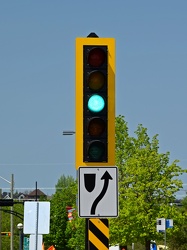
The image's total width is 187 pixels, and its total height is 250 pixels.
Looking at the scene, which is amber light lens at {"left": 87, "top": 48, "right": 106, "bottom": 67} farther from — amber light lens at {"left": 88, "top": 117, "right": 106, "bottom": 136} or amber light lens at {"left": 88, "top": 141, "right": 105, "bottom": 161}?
Result: amber light lens at {"left": 88, "top": 141, "right": 105, "bottom": 161}

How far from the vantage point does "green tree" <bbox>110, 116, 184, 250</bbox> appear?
6172cm

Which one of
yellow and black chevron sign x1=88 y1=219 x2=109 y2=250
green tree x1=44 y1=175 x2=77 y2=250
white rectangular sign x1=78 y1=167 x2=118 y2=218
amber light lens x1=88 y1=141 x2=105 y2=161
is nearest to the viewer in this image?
amber light lens x1=88 y1=141 x2=105 y2=161

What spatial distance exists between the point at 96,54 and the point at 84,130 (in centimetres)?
105

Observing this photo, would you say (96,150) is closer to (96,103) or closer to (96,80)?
(96,103)

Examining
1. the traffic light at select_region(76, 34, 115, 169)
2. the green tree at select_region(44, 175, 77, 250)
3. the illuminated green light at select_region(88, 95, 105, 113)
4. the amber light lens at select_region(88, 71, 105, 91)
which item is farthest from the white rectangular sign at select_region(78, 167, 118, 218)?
the green tree at select_region(44, 175, 77, 250)

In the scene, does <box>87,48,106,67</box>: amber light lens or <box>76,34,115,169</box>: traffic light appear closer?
<box>76,34,115,169</box>: traffic light

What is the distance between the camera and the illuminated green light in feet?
44.1

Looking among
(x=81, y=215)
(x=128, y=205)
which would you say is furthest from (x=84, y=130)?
(x=128, y=205)

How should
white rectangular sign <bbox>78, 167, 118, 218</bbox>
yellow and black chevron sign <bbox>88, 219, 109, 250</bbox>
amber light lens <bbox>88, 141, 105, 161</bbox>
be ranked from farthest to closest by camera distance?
yellow and black chevron sign <bbox>88, 219, 109, 250</bbox>
white rectangular sign <bbox>78, 167, 118, 218</bbox>
amber light lens <bbox>88, 141, 105, 161</bbox>

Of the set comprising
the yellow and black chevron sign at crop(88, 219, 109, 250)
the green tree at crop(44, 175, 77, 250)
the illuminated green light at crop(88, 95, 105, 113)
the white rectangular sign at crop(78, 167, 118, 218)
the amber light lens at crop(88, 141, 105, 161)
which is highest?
the green tree at crop(44, 175, 77, 250)

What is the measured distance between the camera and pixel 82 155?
536 inches

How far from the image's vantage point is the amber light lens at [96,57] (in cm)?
1354

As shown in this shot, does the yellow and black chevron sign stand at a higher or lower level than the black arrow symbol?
lower

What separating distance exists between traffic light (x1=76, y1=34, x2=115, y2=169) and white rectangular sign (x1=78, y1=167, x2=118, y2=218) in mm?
124
